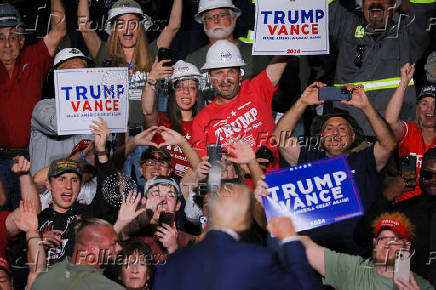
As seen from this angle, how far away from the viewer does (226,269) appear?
4137mm

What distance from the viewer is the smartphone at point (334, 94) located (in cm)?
621

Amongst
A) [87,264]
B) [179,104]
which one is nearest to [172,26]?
[179,104]

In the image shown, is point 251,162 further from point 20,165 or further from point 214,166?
point 20,165

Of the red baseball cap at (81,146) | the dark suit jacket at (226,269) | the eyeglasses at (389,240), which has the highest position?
the red baseball cap at (81,146)

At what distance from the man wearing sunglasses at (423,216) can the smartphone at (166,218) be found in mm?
1440

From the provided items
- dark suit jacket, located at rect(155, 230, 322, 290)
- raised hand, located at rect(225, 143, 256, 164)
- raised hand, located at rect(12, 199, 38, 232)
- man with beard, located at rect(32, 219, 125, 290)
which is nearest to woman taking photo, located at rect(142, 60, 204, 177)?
raised hand, located at rect(225, 143, 256, 164)

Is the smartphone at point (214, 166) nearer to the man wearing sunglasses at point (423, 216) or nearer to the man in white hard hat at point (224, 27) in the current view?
the man wearing sunglasses at point (423, 216)

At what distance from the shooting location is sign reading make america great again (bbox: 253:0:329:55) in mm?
6941

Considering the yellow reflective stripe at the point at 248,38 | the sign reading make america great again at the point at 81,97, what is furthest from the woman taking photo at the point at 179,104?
the yellow reflective stripe at the point at 248,38

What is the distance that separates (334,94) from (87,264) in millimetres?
2389

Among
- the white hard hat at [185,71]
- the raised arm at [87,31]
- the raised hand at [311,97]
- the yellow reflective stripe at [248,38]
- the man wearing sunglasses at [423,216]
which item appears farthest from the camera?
the yellow reflective stripe at [248,38]

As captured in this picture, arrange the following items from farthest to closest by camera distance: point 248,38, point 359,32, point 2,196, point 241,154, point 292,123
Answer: point 248,38
point 359,32
point 2,196
point 292,123
point 241,154

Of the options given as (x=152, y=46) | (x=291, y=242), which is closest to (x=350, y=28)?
(x=152, y=46)

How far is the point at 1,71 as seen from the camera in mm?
7633
